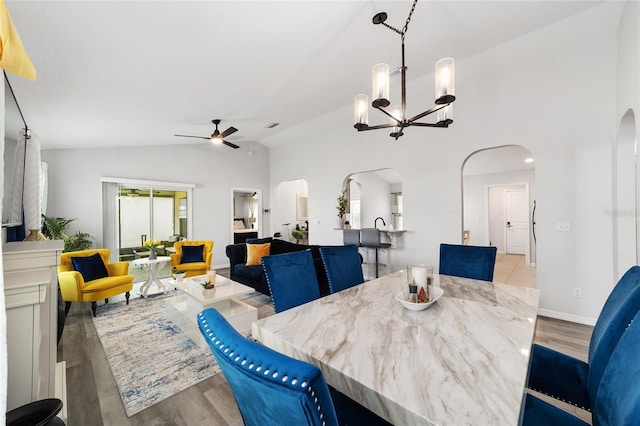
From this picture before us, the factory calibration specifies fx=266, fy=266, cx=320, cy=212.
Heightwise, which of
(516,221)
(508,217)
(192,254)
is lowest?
(192,254)

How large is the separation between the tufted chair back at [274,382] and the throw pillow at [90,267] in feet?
13.3

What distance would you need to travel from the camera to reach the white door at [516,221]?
7.59 meters

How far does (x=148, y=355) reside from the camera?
8.34ft

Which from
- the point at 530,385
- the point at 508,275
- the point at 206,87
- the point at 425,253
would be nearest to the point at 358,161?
the point at 425,253

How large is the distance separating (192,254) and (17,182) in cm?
328

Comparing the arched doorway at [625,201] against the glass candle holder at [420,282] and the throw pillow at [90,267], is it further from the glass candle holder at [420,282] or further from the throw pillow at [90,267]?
the throw pillow at [90,267]

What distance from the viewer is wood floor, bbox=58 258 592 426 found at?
5.82 ft

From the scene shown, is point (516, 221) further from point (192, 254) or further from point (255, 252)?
point (192, 254)

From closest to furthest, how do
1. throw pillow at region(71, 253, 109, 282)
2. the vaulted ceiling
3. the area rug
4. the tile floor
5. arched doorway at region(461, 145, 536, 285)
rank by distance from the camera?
1. the vaulted ceiling
2. the area rug
3. throw pillow at region(71, 253, 109, 282)
4. the tile floor
5. arched doorway at region(461, 145, 536, 285)

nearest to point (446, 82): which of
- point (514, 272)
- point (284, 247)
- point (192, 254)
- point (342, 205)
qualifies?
point (284, 247)

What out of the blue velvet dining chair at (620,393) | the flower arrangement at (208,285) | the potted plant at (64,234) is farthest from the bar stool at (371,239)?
the potted plant at (64,234)

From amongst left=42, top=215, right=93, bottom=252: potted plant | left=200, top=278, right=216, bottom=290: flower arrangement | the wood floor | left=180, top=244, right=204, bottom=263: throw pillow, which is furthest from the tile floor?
left=42, top=215, right=93, bottom=252: potted plant

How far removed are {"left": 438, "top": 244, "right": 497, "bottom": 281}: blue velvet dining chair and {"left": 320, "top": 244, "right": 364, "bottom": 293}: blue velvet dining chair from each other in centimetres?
89

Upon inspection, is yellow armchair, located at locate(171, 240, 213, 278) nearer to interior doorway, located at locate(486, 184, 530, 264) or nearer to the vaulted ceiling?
the vaulted ceiling
